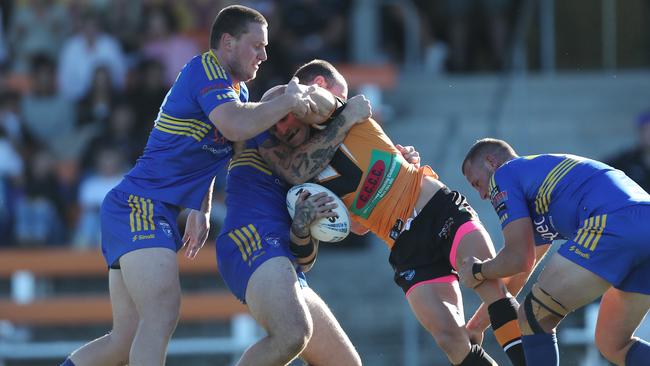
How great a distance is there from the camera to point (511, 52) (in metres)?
15.0

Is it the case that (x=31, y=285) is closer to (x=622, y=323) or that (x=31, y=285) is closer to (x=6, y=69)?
(x=6, y=69)

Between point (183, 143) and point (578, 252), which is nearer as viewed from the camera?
point (578, 252)

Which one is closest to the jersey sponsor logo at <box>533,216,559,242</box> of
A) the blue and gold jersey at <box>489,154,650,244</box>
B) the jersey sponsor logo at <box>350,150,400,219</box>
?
the blue and gold jersey at <box>489,154,650,244</box>

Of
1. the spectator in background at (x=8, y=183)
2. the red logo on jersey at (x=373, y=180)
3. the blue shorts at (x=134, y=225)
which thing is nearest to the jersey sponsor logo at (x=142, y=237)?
the blue shorts at (x=134, y=225)

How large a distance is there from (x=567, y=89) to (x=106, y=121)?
207 inches

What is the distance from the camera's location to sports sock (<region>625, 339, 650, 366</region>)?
7.36 m

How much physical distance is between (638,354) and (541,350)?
0.63 meters

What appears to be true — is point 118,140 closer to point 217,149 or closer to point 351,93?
point 351,93

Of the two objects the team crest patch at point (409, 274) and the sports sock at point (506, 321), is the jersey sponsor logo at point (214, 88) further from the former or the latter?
→ the sports sock at point (506, 321)

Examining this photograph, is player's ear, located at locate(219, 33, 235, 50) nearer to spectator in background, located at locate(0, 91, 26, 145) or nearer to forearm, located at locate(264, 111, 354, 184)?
forearm, located at locate(264, 111, 354, 184)

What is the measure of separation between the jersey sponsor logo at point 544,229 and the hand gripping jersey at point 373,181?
75cm

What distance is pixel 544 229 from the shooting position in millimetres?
7461

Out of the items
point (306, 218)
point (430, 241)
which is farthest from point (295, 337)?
point (430, 241)

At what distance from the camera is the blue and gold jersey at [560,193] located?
7.17 metres
